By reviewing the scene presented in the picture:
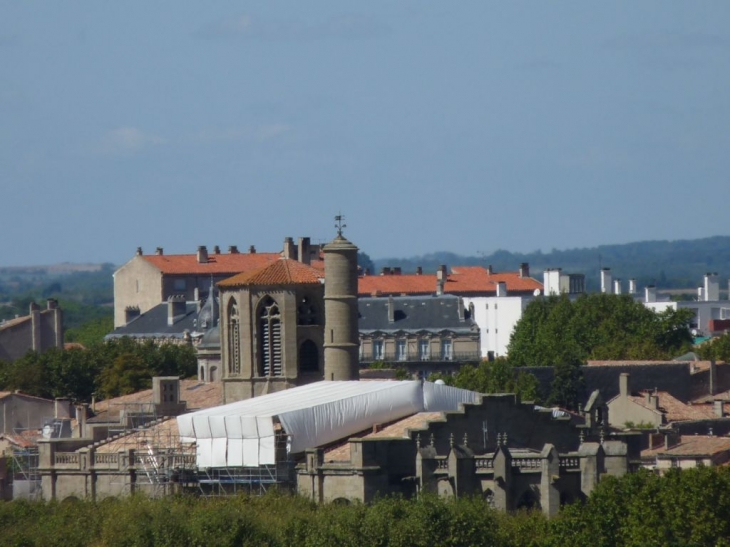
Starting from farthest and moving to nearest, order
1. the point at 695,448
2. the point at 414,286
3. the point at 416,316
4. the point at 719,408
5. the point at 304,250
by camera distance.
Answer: the point at 414,286
the point at 416,316
the point at 304,250
the point at 719,408
the point at 695,448

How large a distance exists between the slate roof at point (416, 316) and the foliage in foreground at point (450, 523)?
3542 inches

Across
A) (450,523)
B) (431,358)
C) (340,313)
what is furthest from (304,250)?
(450,523)

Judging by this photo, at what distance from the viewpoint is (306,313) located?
3295 inches

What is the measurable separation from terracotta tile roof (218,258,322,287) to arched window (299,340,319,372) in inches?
79.6

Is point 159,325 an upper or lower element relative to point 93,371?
upper

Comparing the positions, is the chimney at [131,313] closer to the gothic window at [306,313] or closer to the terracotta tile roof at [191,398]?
the terracotta tile roof at [191,398]

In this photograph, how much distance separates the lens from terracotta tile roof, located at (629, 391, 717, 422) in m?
104

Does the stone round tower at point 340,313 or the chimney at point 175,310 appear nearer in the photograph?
the stone round tower at point 340,313

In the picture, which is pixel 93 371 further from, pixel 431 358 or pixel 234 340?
pixel 234 340

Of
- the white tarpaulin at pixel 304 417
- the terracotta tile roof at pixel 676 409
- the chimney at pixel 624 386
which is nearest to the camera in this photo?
the white tarpaulin at pixel 304 417

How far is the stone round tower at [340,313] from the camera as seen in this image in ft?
260

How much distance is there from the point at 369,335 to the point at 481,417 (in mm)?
86421

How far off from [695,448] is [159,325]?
80193 millimetres

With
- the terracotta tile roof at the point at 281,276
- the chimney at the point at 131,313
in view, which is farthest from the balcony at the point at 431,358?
the terracotta tile roof at the point at 281,276
